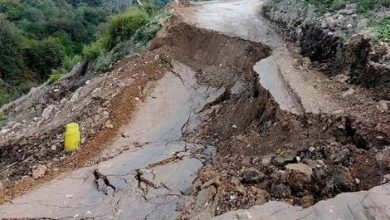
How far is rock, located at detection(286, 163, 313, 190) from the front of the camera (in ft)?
15.5

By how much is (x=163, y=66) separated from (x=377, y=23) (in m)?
3.95

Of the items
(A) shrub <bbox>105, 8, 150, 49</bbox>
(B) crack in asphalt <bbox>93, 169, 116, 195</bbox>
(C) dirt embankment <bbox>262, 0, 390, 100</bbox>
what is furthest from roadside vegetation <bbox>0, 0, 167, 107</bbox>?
(B) crack in asphalt <bbox>93, 169, 116, 195</bbox>

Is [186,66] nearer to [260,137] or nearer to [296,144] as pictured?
[260,137]

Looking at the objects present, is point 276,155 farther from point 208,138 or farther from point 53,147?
point 53,147

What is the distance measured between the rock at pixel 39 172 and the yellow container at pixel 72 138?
0.51 m

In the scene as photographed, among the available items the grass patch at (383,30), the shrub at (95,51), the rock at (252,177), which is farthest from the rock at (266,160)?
the shrub at (95,51)

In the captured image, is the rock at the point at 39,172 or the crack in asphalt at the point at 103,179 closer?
the crack in asphalt at the point at 103,179

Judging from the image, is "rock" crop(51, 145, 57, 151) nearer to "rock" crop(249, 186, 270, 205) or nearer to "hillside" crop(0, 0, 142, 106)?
"rock" crop(249, 186, 270, 205)

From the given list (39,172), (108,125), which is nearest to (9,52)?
(108,125)

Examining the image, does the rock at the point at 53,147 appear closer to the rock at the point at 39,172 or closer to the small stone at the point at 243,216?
the rock at the point at 39,172

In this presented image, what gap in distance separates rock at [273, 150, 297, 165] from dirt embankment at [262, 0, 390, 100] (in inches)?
54.6

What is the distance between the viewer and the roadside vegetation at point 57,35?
11789 millimetres

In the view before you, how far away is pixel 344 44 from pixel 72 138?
4.15m

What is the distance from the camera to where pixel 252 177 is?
5098mm
